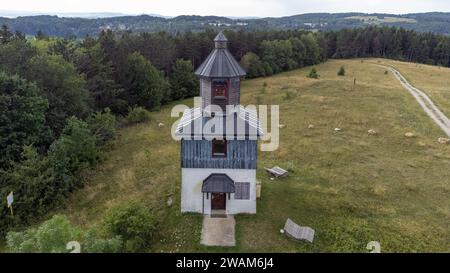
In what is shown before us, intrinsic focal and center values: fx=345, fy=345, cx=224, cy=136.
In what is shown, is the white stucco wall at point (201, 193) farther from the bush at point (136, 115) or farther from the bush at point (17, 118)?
the bush at point (136, 115)

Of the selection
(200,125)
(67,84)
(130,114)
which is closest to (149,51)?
(130,114)

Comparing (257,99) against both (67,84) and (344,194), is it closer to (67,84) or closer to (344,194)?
(67,84)

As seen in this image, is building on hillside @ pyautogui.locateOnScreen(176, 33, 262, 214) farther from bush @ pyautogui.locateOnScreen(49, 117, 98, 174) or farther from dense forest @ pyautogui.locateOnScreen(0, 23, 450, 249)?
bush @ pyautogui.locateOnScreen(49, 117, 98, 174)

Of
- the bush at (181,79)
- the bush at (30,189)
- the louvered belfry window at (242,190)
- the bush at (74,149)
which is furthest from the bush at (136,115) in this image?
the louvered belfry window at (242,190)

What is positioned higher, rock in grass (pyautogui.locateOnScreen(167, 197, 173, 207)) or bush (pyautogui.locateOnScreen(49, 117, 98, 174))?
bush (pyautogui.locateOnScreen(49, 117, 98, 174))

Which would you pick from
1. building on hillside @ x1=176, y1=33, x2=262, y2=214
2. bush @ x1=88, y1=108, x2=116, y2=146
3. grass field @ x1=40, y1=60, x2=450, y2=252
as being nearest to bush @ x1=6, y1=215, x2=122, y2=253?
grass field @ x1=40, y1=60, x2=450, y2=252

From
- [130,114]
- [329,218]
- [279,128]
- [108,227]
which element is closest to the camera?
[108,227]
